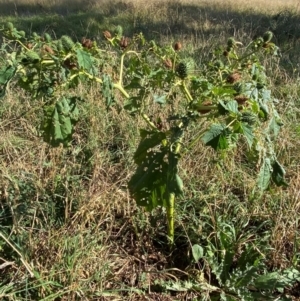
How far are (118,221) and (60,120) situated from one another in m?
0.77

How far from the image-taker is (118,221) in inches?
88.7

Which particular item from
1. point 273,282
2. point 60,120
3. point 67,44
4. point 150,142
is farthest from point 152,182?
point 273,282

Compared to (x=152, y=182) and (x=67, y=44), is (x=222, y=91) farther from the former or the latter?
(x=67, y=44)

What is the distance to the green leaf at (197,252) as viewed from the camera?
6.44 ft

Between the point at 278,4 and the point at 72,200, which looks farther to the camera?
the point at 278,4

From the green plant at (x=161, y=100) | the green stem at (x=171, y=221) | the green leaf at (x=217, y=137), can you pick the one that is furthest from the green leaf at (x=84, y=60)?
the green stem at (x=171, y=221)

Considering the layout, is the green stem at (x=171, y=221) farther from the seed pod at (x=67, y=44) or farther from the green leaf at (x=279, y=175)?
the seed pod at (x=67, y=44)

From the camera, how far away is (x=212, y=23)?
6855mm

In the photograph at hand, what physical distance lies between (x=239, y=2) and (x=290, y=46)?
4.05 metres

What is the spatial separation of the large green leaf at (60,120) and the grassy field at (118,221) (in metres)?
0.46

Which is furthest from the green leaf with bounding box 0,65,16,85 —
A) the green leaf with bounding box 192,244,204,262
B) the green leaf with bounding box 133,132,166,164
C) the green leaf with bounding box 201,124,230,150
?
the green leaf with bounding box 192,244,204,262

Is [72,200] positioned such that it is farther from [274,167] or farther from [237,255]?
[274,167]

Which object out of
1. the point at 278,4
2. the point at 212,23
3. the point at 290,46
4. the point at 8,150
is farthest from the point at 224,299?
the point at 278,4

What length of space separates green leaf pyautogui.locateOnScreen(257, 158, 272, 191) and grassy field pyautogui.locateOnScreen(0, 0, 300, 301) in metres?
0.48
